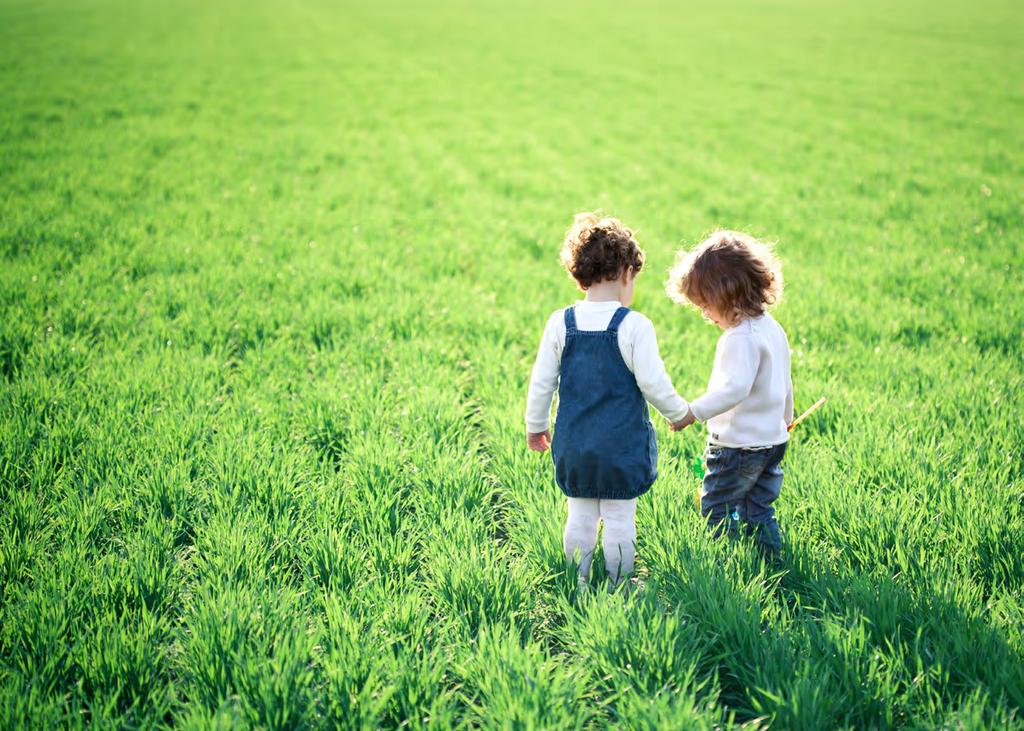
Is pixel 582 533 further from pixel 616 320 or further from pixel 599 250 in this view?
pixel 599 250

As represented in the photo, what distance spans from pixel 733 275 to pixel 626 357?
0.53 m

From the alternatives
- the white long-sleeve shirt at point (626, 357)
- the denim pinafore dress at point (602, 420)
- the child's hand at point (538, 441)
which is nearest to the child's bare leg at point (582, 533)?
the denim pinafore dress at point (602, 420)

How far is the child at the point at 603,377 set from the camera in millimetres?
2502

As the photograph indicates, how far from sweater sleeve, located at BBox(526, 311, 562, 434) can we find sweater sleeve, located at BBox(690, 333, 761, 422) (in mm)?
533

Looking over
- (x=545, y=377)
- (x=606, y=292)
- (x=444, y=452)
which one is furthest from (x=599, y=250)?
(x=444, y=452)

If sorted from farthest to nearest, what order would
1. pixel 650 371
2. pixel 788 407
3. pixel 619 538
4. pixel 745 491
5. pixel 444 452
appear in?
pixel 444 452, pixel 788 407, pixel 745 491, pixel 619 538, pixel 650 371

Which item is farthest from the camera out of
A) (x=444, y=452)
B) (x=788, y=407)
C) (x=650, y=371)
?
(x=444, y=452)

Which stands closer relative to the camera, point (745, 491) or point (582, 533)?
point (582, 533)

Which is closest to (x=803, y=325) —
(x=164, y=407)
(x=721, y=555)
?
(x=721, y=555)

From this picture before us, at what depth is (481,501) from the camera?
10.5ft

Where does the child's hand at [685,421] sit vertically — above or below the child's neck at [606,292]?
below

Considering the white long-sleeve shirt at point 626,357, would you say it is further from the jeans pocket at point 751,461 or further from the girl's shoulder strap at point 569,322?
the jeans pocket at point 751,461

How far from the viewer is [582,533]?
271 centimetres

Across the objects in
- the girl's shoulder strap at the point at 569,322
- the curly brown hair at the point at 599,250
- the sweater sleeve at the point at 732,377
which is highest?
the curly brown hair at the point at 599,250
